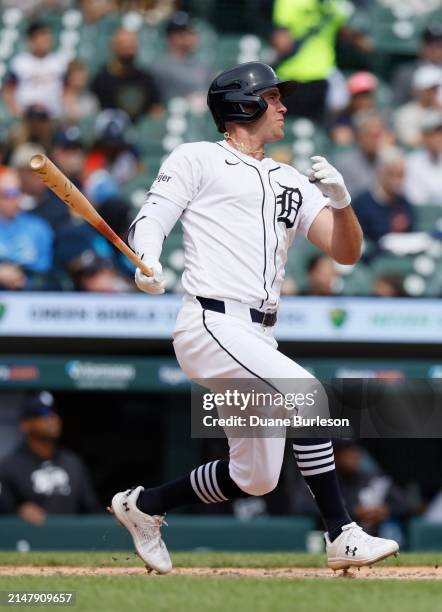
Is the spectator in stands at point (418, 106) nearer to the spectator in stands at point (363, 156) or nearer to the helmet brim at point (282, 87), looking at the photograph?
the spectator in stands at point (363, 156)

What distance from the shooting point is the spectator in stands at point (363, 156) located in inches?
374

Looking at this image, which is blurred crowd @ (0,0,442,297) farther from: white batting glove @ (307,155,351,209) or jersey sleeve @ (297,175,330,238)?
white batting glove @ (307,155,351,209)

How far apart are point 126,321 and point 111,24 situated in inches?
133

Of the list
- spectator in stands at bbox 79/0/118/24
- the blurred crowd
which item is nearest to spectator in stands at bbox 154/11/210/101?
the blurred crowd

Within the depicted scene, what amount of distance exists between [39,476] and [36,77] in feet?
12.1

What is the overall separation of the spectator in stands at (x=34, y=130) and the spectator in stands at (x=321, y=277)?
219 centimetres

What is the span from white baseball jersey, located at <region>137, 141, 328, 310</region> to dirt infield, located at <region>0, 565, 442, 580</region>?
3.17 feet

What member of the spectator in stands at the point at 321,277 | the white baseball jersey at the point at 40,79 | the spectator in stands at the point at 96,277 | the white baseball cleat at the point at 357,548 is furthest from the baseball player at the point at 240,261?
the white baseball jersey at the point at 40,79

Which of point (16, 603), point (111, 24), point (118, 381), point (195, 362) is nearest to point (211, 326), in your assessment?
point (195, 362)

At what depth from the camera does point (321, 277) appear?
28.1ft

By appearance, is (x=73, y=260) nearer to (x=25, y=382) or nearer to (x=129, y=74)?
(x=25, y=382)

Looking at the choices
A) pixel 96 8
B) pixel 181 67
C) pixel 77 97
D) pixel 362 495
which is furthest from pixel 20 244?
pixel 96 8

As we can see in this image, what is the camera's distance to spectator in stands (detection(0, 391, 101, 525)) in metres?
7.57

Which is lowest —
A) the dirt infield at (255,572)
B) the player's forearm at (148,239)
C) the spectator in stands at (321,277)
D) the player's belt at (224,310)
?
the dirt infield at (255,572)
